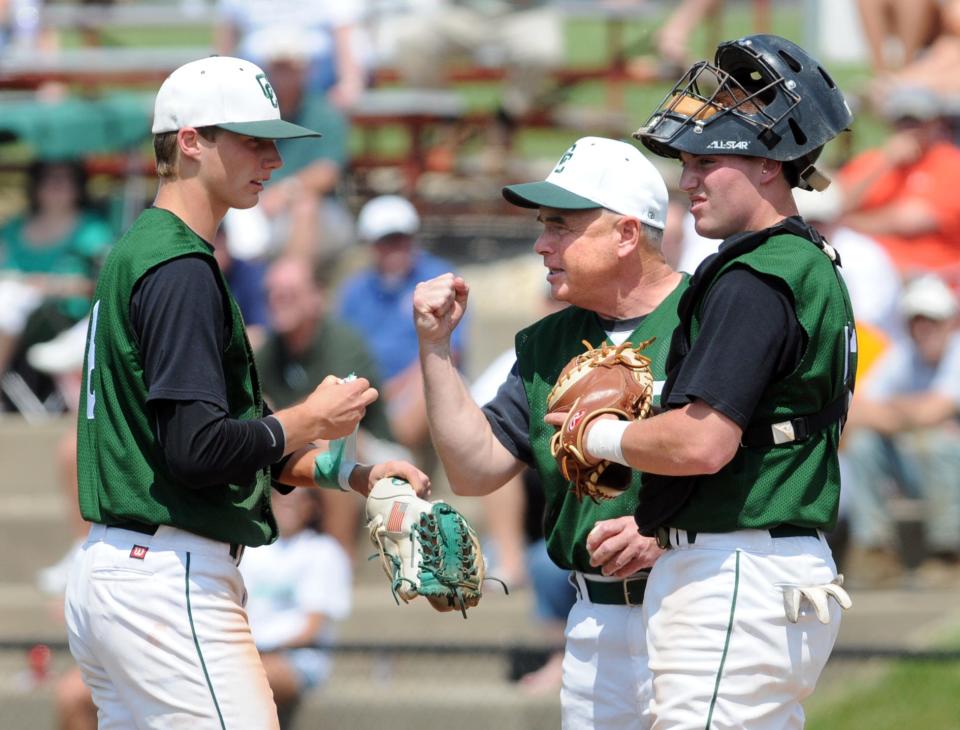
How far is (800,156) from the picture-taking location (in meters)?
3.46

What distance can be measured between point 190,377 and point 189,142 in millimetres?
626

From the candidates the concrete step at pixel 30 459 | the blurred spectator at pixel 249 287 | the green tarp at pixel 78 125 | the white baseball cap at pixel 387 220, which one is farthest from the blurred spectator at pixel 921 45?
the concrete step at pixel 30 459

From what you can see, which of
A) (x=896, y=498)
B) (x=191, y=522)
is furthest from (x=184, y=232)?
(x=896, y=498)

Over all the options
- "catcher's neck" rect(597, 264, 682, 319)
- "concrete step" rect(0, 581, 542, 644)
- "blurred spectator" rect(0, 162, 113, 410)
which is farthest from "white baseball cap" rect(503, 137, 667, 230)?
"blurred spectator" rect(0, 162, 113, 410)

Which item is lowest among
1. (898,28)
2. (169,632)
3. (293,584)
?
(293,584)

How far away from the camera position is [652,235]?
402cm

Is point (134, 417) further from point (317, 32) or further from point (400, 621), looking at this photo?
point (317, 32)

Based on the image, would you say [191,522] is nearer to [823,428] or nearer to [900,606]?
[823,428]

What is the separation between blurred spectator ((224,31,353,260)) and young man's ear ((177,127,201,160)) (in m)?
4.32

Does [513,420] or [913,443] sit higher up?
[513,420]

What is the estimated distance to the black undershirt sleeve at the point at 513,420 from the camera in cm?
405

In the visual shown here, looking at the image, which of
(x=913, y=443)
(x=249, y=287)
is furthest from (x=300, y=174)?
(x=913, y=443)

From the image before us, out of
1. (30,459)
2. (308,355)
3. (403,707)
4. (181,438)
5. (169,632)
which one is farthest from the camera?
(30,459)

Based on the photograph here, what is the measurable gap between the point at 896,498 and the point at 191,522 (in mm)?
4621
